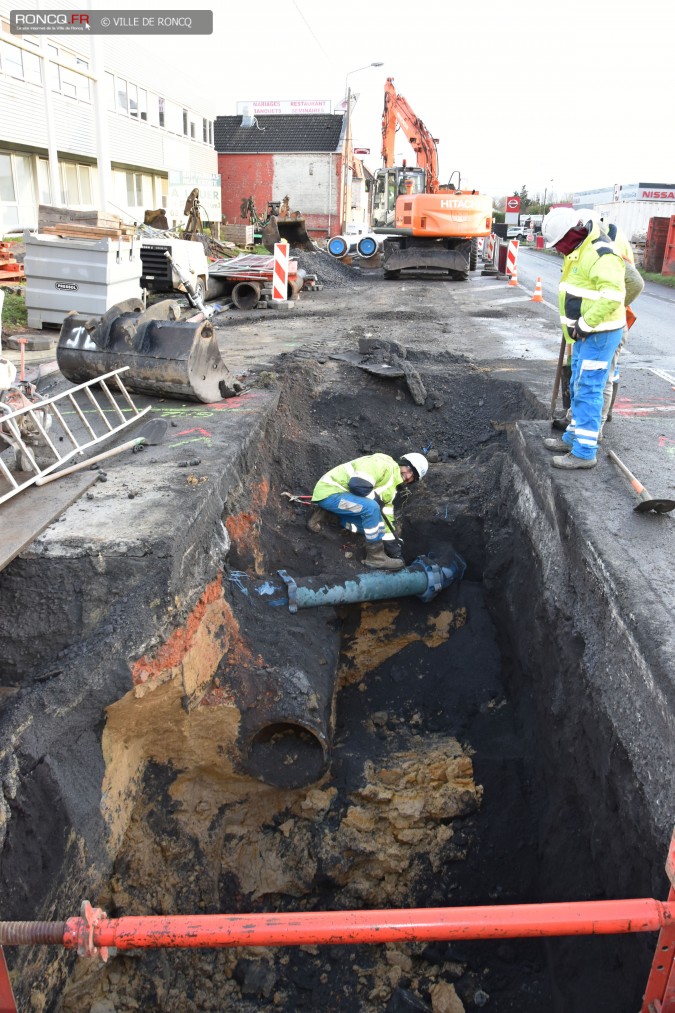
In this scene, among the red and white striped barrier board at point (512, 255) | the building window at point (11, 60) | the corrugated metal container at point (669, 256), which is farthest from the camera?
the corrugated metal container at point (669, 256)

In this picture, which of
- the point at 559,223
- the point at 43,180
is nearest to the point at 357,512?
the point at 559,223

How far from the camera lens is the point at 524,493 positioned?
5.91 meters

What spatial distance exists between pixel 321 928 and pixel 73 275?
9.96 metres

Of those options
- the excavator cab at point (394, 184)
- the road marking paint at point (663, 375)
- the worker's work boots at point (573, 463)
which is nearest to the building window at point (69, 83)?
the excavator cab at point (394, 184)

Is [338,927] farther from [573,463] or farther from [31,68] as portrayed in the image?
[31,68]

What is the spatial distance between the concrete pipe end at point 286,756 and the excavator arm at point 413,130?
20929 millimetres

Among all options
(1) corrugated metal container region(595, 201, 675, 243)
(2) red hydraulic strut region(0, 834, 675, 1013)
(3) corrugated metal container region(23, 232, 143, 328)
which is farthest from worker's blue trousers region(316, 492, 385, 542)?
(1) corrugated metal container region(595, 201, 675, 243)

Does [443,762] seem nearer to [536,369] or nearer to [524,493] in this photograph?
[524,493]

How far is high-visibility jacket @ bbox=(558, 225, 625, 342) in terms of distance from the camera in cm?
477

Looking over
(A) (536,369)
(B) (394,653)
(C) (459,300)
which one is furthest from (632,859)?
(C) (459,300)

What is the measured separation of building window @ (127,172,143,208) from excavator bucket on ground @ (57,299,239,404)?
24679 millimetres

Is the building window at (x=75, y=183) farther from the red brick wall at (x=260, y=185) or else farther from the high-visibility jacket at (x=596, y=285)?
the high-visibility jacket at (x=596, y=285)

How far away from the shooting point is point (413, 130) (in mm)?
22234

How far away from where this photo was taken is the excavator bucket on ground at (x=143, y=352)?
650 cm
